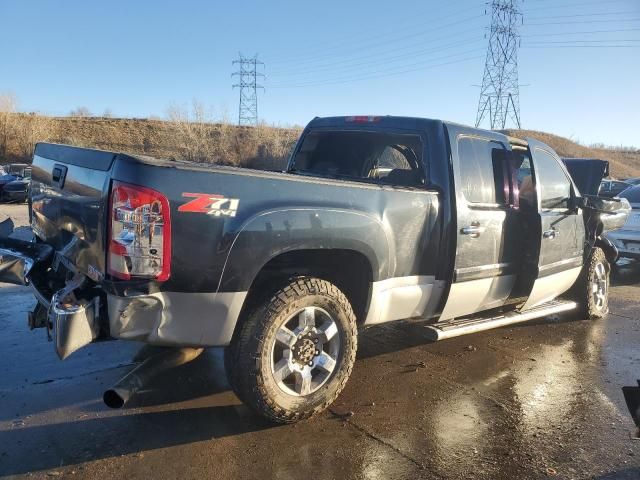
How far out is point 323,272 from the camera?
4.04 metres

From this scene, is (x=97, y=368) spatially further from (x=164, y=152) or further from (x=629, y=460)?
(x=164, y=152)

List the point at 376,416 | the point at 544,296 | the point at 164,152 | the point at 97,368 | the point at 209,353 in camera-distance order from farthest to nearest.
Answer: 1. the point at 164,152
2. the point at 544,296
3. the point at 209,353
4. the point at 97,368
5. the point at 376,416

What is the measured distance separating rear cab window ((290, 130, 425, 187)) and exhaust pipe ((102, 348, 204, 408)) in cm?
210

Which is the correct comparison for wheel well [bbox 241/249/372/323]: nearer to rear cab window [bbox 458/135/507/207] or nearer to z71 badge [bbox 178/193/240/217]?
z71 badge [bbox 178/193/240/217]

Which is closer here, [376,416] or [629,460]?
[629,460]

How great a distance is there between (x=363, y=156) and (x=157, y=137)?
1935 inches

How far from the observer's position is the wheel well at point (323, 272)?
366 cm

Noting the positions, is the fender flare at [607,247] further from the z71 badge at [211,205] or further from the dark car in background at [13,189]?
the dark car in background at [13,189]

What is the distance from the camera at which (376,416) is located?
3.92 metres

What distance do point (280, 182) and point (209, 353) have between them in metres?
2.31

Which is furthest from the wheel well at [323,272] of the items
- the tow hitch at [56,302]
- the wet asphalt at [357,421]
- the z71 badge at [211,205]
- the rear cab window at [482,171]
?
the rear cab window at [482,171]

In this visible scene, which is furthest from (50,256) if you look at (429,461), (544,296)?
(544,296)

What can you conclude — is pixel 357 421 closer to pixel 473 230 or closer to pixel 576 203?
pixel 473 230

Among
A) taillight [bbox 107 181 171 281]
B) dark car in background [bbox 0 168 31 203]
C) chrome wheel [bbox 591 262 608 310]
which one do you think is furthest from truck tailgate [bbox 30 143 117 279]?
dark car in background [bbox 0 168 31 203]
